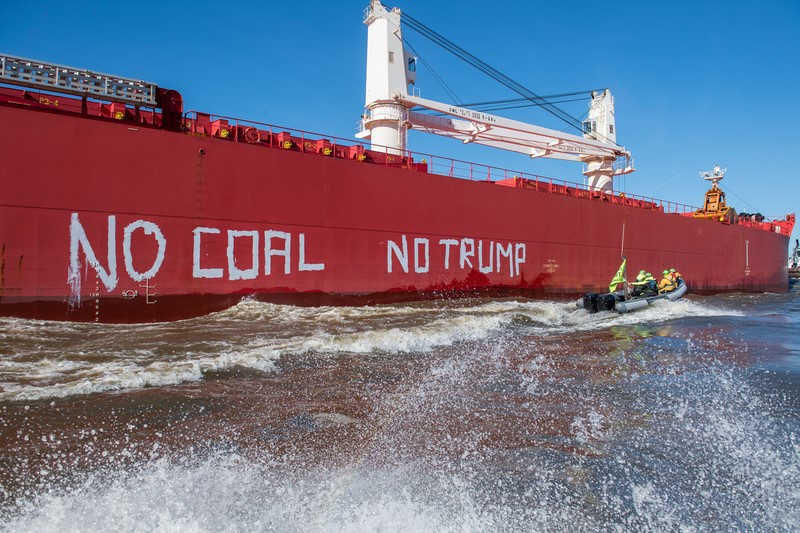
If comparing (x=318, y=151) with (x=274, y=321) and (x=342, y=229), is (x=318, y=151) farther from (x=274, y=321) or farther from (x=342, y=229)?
(x=274, y=321)

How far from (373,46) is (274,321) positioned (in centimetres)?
1197

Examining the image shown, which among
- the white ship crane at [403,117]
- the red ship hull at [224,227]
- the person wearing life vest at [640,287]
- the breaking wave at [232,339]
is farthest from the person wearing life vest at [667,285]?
the white ship crane at [403,117]

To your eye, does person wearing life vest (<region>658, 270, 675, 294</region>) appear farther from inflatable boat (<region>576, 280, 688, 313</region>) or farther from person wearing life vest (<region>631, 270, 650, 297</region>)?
inflatable boat (<region>576, 280, 688, 313</region>)

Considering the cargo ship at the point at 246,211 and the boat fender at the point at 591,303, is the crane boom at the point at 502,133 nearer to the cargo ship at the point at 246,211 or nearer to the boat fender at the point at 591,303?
the cargo ship at the point at 246,211

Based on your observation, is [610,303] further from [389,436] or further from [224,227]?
[389,436]

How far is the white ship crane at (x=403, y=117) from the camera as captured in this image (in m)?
17.5

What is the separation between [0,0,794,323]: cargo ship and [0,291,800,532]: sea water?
235 cm

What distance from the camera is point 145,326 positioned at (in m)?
9.60

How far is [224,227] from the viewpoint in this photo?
37.4ft

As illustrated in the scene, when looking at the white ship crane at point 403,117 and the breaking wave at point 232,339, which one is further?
the white ship crane at point 403,117

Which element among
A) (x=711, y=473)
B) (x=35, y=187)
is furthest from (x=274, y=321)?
(x=711, y=473)

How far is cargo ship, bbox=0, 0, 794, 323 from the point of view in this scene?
30.9 feet

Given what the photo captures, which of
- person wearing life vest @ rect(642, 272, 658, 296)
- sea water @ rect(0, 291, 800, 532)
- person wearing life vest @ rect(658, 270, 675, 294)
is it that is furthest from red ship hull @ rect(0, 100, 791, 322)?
person wearing life vest @ rect(642, 272, 658, 296)

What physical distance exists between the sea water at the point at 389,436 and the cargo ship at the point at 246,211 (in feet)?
7.71
